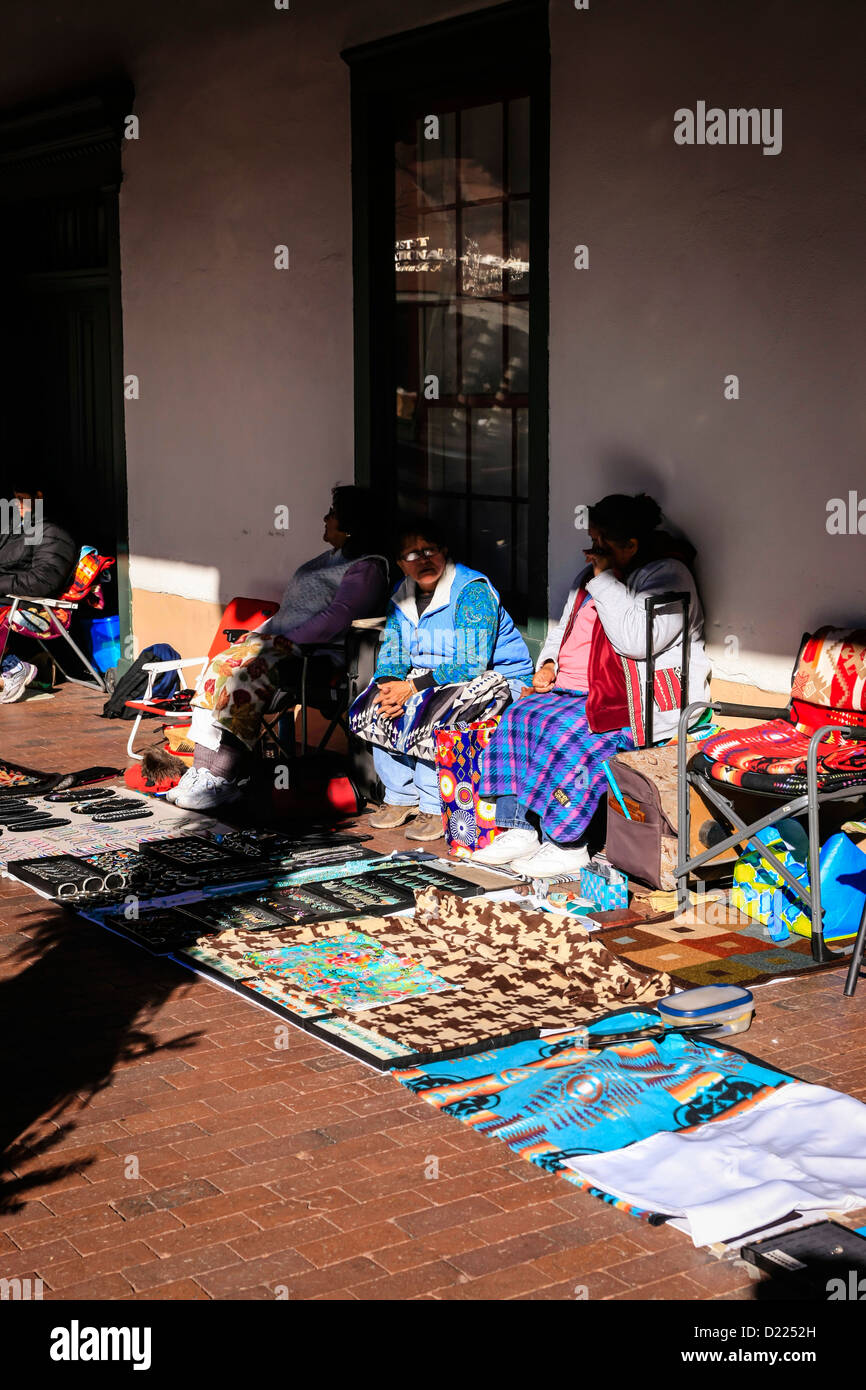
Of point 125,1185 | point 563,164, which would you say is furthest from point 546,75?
point 125,1185

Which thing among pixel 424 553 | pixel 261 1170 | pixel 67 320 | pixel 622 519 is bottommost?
pixel 261 1170

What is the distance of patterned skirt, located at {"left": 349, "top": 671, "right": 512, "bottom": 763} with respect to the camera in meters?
6.71

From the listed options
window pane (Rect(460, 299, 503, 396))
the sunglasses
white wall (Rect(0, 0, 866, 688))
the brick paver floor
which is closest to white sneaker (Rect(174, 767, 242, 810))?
the sunglasses

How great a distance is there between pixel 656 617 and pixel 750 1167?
2873mm

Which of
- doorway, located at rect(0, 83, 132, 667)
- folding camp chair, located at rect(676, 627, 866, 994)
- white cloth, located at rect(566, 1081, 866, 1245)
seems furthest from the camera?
doorway, located at rect(0, 83, 132, 667)

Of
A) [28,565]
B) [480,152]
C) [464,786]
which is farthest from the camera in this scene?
[28,565]

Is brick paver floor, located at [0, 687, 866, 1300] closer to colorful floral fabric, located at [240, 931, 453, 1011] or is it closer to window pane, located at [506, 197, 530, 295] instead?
colorful floral fabric, located at [240, 931, 453, 1011]

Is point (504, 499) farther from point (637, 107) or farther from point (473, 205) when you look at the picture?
point (637, 107)

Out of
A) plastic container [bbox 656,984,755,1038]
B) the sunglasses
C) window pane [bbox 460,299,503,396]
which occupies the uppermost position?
window pane [bbox 460,299,503,396]


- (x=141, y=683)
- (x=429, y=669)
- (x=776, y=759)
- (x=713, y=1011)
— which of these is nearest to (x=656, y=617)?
(x=776, y=759)

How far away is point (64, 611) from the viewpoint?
10.6 m

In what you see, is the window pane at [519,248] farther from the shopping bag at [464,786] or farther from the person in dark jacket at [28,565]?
the person in dark jacket at [28,565]

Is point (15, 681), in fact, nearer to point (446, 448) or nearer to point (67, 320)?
point (67, 320)

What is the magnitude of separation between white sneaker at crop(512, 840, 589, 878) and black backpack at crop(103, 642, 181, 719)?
3.52 metres
